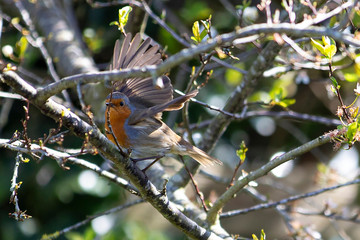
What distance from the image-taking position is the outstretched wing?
3092 mm

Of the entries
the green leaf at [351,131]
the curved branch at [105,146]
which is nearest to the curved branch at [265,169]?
the green leaf at [351,131]

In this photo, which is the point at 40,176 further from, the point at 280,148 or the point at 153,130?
the point at 280,148

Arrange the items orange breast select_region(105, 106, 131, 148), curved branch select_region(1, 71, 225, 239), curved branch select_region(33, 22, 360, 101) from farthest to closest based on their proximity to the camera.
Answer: orange breast select_region(105, 106, 131, 148) < curved branch select_region(1, 71, 225, 239) < curved branch select_region(33, 22, 360, 101)

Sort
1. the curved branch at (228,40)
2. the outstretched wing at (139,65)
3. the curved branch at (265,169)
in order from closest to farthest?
1. the curved branch at (228,40)
2. the curved branch at (265,169)
3. the outstretched wing at (139,65)

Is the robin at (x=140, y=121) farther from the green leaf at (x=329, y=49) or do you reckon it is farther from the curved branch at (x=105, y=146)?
the green leaf at (x=329, y=49)

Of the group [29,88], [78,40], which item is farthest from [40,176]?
[29,88]

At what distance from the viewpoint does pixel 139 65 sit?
3.15 meters

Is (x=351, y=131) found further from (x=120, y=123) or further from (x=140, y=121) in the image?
(x=120, y=123)

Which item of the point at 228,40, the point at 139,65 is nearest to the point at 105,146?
A: the point at 228,40

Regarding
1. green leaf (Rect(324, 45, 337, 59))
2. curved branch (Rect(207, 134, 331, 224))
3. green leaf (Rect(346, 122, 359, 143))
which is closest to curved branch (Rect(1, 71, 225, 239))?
curved branch (Rect(207, 134, 331, 224))

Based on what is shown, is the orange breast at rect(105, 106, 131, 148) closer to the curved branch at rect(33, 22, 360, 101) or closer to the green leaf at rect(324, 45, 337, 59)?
the green leaf at rect(324, 45, 337, 59)

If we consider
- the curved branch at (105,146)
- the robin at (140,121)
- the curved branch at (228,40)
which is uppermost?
the robin at (140,121)

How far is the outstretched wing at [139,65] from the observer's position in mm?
3092

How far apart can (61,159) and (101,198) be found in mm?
3277
